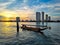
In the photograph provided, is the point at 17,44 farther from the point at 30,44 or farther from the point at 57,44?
the point at 57,44

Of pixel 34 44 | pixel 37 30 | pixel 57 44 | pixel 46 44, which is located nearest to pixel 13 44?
pixel 34 44

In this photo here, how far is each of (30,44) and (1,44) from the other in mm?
4872

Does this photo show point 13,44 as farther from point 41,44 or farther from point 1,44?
point 41,44

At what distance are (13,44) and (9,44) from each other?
0.67 meters

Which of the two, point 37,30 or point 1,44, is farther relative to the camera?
point 37,30

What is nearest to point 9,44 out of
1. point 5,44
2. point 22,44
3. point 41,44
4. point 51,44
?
point 5,44

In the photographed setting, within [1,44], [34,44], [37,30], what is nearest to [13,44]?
[1,44]

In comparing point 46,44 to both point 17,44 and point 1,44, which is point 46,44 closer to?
point 17,44

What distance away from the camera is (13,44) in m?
20.5

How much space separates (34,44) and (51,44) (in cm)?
294

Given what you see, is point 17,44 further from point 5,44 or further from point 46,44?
point 46,44

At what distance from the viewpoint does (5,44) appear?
66.8ft

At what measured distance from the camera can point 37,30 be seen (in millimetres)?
38906

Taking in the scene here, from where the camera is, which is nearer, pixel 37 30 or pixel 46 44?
pixel 46 44
